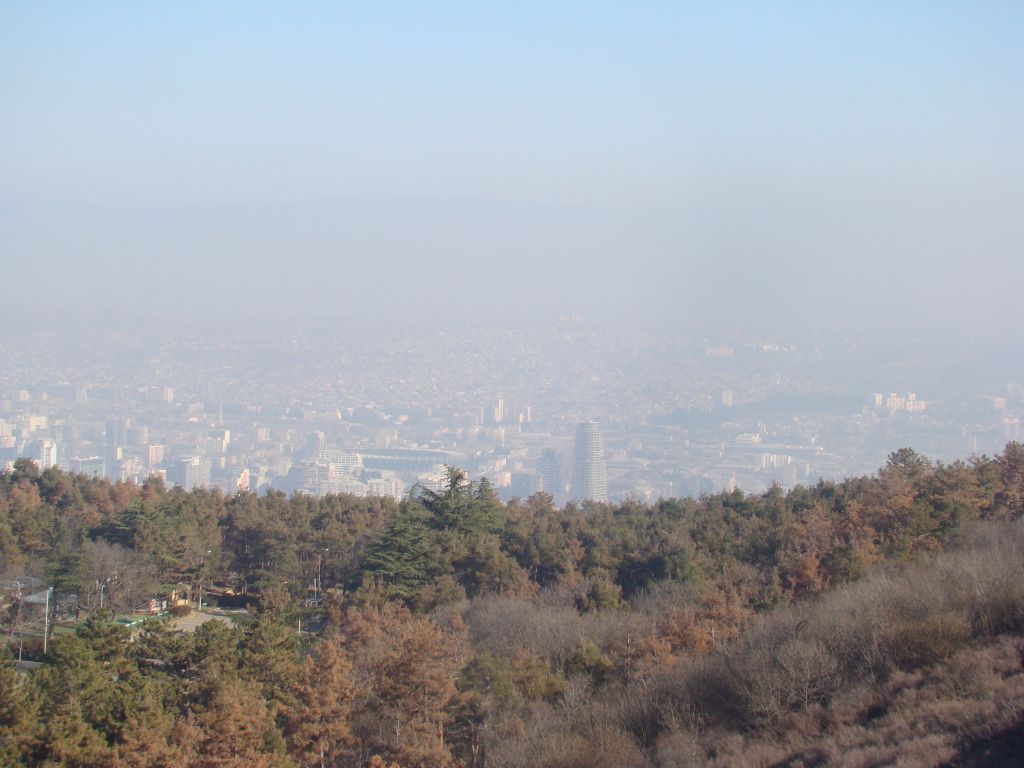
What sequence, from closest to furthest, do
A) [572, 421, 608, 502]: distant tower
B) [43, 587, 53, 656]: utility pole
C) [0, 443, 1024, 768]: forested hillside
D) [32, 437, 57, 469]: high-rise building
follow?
[0, 443, 1024, 768]: forested hillside, [43, 587, 53, 656]: utility pole, [572, 421, 608, 502]: distant tower, [32, 437, 57, 469]: high-rise building

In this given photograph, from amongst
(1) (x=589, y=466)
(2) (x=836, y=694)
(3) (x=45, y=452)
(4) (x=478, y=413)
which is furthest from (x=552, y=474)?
(2) (x=836, y=694)

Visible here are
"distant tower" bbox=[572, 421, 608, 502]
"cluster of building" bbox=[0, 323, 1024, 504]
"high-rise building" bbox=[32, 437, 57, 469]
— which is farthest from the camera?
"high-rise building" bbox=[32, 437, 57, 469]

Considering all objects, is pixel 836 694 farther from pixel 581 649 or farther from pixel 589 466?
pixel 589 466

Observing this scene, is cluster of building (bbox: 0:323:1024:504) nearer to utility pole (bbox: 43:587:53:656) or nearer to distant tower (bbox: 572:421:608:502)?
distant tower (bbox: 572:421:608:502)

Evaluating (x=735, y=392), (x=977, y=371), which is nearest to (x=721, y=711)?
(x=977, y=371)

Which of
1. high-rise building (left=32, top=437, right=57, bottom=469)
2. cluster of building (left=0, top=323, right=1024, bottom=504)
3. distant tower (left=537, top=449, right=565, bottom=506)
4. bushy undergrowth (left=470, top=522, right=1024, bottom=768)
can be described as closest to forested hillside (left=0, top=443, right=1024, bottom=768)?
bushy undergrowth (left=470, top=522, right=1024, bottom=768)

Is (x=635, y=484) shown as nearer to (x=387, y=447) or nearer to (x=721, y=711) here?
(x=387, y=447)

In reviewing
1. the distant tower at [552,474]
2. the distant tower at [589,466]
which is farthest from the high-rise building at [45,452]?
the distant tower at [589,466]
